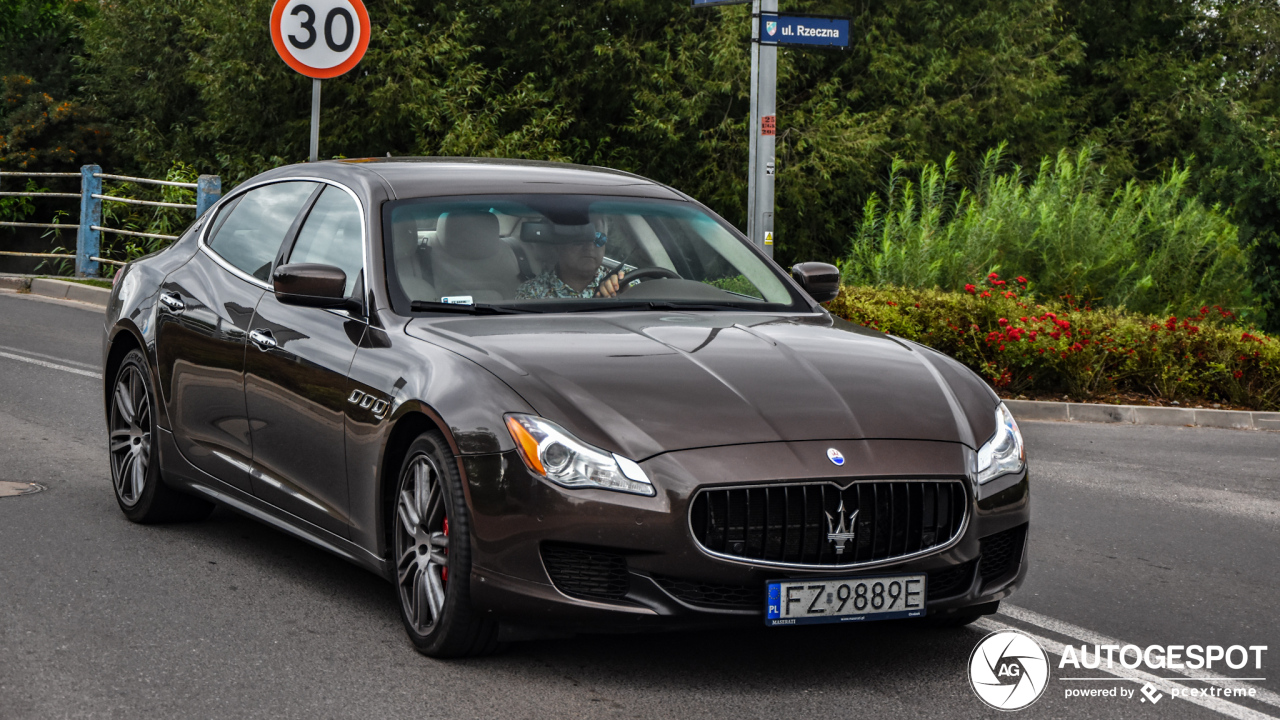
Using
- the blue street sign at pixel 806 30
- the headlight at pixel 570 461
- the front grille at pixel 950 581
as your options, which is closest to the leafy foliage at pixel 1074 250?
the blue street sign at pixel 806 30

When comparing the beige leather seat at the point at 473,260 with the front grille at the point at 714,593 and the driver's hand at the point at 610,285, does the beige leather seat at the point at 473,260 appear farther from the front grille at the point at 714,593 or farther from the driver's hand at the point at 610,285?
the front grille at the point at 714,593

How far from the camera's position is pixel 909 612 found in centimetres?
471

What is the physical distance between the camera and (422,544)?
16.6 feet

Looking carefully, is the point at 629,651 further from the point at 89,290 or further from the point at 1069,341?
the point at 89,290

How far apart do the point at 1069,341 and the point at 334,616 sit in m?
9.40

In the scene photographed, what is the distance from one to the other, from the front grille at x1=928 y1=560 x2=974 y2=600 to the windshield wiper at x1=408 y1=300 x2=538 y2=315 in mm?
1699

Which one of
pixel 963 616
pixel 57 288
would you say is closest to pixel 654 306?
pixel 963 616

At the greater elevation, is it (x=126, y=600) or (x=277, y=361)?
(x=277, y=361)

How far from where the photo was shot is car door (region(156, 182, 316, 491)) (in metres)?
6.33

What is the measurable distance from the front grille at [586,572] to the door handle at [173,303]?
2872 mm

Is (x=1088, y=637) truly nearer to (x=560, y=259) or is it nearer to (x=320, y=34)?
(x=560, y=259)

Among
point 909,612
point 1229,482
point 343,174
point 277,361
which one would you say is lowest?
point 1229,482

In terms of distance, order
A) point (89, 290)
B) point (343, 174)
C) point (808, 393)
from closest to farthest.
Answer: point (808, 393), point (343, 174), point (89, 290)

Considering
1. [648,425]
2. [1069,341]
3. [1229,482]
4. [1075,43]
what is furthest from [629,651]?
[1075,43]
